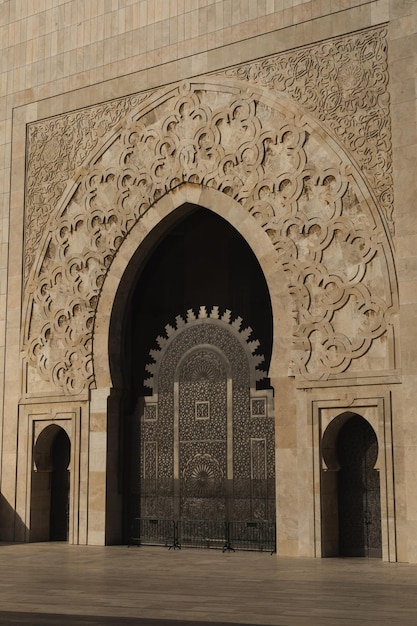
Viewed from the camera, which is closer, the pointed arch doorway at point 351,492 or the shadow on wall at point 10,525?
the pointed arch doorway at point 351,492

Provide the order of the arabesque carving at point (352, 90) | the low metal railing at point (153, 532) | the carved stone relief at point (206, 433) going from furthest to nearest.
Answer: the low metal railing at point (153, 532), the carved stone relief at point (206, 433), the arabesque carving at point (352, 90)

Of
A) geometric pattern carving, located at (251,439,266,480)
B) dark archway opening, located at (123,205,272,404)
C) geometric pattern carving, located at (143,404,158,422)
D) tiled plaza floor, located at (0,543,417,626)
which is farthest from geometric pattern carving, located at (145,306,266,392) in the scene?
tiled plaza floor, located at (0,543,417,626)

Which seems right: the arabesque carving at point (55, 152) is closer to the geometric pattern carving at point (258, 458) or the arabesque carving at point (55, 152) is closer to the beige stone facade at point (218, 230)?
the beige stone facade at point (218, 230)

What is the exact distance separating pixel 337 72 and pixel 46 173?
4587 mm

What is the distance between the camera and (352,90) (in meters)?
10.4

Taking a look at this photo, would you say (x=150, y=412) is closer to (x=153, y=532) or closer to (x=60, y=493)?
(x=153, y=532)

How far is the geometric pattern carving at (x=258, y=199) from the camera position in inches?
400

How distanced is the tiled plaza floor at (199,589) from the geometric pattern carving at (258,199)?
2348mm

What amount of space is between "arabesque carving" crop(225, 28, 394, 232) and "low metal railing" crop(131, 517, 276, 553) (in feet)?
13.2

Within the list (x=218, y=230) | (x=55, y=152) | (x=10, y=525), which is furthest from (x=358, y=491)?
(x=55, y=152)

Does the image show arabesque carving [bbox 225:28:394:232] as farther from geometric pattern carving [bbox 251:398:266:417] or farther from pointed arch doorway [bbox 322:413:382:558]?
geometric pattern carving [bbox 251:398:266:417]

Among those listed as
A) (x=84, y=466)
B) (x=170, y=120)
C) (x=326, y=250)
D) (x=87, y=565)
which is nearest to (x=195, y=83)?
(x=170, y=120)

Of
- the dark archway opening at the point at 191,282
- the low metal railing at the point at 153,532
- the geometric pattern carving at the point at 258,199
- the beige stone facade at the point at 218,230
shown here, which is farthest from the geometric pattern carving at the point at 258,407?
the low metal railing at the point at 153,532

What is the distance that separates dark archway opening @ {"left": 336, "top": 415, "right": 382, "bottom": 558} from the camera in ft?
33.0
